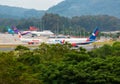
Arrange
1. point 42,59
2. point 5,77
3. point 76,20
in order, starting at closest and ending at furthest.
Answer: point 5,77
point 42,59
point 76,20

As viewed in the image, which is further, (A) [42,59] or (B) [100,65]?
(A) [42,59]

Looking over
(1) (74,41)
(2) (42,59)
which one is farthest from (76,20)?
(2) (42,59)

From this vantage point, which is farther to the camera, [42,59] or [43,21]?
[43,21]

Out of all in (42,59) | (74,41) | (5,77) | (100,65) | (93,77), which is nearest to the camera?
(5,77)

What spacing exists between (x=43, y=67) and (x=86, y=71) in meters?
2.85

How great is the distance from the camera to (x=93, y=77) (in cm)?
2441

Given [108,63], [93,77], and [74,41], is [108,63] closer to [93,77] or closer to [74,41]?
[93,77]

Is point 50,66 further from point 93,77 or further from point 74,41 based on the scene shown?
point 74,41

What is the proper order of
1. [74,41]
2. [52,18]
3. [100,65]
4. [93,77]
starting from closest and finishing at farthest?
[93,77]
[100,65]
[74,41]
[52,18]

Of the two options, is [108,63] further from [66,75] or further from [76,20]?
[76,20]

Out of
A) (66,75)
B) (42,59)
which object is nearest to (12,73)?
(66,75)

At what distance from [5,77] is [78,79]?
6509 millimetres

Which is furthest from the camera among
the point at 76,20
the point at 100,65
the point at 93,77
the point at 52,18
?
the point at 76,20

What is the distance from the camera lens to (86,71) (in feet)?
82.9
